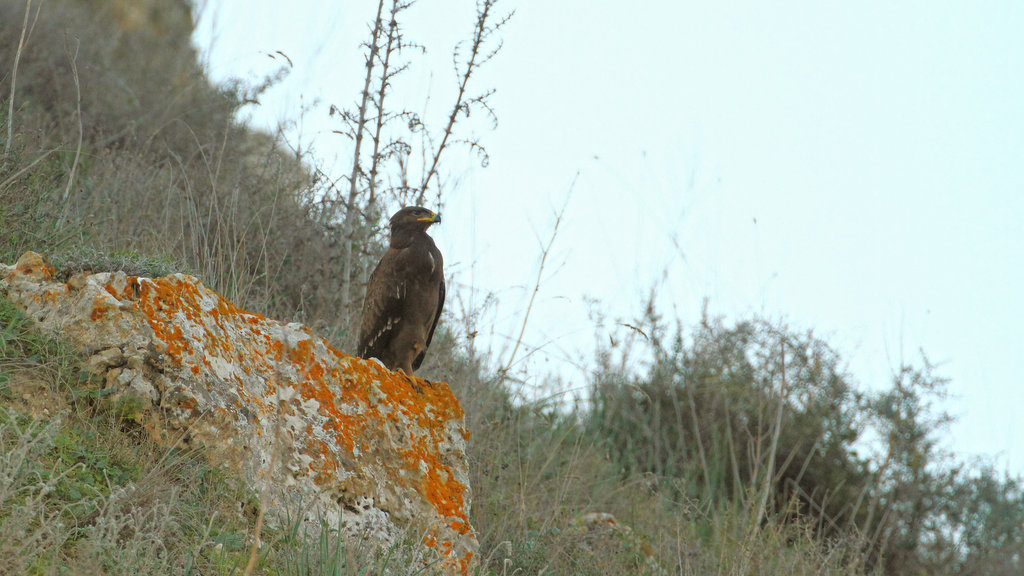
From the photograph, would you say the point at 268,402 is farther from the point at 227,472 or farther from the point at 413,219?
the point at 413,219

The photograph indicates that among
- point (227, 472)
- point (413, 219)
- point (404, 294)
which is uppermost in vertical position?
point (413, 219)

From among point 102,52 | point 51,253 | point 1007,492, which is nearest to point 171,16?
point 102,52

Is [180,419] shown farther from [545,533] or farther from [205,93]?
[205,93]

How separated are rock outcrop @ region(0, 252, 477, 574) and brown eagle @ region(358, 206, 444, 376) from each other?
2.38ft

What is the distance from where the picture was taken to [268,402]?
322cm

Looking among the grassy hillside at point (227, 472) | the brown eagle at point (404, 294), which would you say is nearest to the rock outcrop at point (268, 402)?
the grassy hillside at point (227, 472)

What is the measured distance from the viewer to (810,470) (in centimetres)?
796

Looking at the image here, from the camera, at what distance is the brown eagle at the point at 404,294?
4426 millimetres

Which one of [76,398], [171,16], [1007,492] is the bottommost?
[76,398]

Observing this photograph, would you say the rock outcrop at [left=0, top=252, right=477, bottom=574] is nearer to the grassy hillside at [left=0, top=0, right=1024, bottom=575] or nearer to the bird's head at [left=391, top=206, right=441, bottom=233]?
the grassy hillside at [left=0, top=0, right=1024, bottom=575]

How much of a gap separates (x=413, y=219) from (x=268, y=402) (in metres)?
1.58

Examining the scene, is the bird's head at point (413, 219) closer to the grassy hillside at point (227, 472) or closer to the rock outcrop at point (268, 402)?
the grassy hillside at point (227, 472)

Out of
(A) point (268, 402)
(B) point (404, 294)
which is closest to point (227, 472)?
(A) point (268, 402)

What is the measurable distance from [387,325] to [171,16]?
875 centimetres
